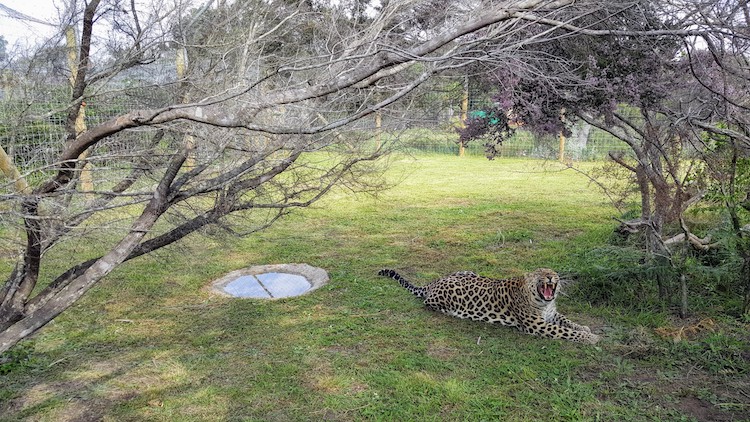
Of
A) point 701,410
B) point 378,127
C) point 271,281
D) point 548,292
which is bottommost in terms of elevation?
point 271,281

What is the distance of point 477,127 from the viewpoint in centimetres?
621

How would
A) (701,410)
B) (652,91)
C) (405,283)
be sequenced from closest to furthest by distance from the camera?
1. (701,410)
2. (652,91)
3. (405,283)

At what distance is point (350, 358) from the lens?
14.0 feet

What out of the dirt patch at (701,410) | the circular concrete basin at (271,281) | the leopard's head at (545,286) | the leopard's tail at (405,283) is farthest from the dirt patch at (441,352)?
the circular concrete basin at (271,281)

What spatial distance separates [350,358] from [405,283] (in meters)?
1.73

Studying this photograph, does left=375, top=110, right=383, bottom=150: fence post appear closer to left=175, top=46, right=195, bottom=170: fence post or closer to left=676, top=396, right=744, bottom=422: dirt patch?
left=175, top=46, right=195, bottom=170: fence post

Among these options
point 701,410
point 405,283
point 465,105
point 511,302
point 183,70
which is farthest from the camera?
point 465,105

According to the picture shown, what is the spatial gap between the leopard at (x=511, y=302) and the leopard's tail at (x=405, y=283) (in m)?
0.01

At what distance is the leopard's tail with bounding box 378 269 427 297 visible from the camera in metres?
5.60

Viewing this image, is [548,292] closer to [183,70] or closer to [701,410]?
[701,410]

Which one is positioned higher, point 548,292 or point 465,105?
point 465,105

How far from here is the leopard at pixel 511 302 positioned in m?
4.56

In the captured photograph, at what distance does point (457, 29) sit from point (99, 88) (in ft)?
8.43

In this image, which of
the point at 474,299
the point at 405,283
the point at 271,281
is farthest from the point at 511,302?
the point at 271,281
